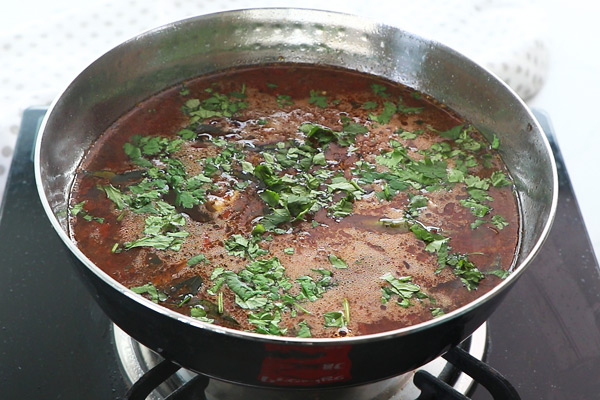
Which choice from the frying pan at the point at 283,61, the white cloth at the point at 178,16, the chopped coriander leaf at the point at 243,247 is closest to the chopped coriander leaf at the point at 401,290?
the frying pan at the point at 283,61

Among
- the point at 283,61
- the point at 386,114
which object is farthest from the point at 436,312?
the point at 283,61

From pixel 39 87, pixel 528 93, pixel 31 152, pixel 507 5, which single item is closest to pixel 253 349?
pixel 31 152

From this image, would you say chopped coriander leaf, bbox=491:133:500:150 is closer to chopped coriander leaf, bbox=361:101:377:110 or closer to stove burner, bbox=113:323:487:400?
chopped coriander leaf, bbox=361:101:377:110

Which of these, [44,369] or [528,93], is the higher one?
[528,93]

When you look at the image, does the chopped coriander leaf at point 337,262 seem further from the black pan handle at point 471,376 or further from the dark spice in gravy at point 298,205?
the black pan handle at point 471,376

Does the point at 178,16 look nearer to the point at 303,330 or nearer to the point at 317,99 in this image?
the point at 317,99

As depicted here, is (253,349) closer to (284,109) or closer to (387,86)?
(284,109)
